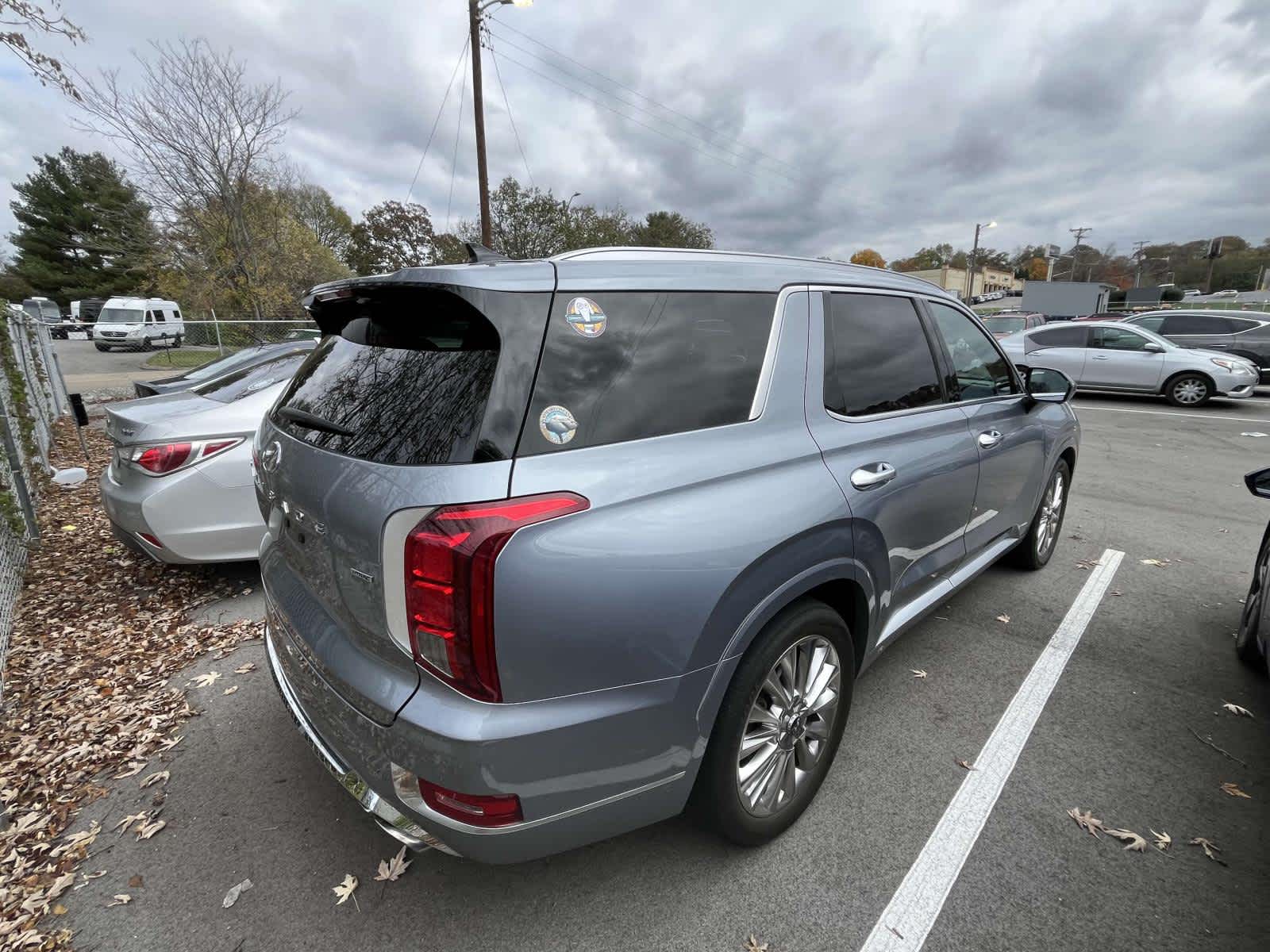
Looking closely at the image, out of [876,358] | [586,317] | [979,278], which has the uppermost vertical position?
[979,278]

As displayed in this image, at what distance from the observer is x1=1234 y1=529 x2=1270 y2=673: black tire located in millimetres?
2977

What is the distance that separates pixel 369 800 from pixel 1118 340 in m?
16.6

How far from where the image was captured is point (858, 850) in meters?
2.12

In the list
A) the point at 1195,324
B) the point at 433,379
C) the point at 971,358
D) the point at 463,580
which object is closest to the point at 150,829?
the point at 463,580

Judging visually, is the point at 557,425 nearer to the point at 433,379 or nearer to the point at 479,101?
the point at 433,379

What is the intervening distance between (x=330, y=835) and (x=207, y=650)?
1.89 m

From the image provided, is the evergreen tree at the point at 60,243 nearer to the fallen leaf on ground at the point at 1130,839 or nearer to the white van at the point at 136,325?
the white van at the point at 136,325

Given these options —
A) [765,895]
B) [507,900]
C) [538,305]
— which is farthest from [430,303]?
[765,895]

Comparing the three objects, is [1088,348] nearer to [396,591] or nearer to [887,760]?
[887,760]

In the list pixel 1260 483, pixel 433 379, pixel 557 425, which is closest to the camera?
pixel 557 425

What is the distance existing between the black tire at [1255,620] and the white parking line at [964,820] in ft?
2.32

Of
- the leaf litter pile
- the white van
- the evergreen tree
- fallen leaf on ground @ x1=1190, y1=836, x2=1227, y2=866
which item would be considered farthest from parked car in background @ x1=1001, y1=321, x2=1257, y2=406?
the evergreen tree

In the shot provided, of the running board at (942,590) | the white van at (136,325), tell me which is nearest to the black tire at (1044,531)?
the running board at (942,590)

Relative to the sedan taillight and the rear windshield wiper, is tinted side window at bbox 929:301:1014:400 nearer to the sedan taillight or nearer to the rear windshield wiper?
the rear windshield wiper
